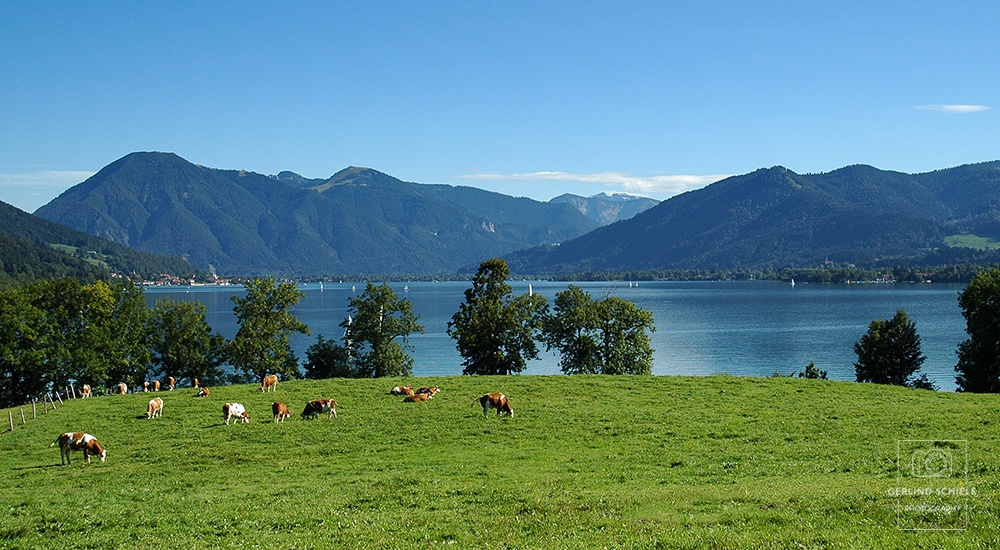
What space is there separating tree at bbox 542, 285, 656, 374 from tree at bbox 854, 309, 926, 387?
16.8 metres

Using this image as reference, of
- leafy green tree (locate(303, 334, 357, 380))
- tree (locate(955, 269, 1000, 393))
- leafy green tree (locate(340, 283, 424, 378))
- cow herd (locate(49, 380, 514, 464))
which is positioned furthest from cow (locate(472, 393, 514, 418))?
tree (locate(955, 269, 1000, 393))

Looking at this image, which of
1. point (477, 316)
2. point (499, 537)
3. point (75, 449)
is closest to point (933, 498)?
point (499, 537)

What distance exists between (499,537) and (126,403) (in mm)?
27099

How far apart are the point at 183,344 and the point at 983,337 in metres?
54.9

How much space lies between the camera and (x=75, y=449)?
2294 centimetres

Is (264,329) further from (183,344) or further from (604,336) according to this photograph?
(604,336)

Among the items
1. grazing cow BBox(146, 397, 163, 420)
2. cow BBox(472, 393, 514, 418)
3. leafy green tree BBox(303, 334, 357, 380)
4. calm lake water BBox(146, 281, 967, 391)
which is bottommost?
calm lake water BBox(146, 281, 967, 391)

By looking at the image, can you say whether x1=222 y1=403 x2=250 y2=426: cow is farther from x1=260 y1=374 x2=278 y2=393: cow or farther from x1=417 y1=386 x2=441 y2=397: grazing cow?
x1=417 y1=386 x2=441 y2=397: grazing cow

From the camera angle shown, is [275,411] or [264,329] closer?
[275,411]

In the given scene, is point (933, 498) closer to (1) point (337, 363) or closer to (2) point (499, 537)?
(2) point (499, 537)

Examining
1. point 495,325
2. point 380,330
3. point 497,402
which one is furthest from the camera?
point 380,330

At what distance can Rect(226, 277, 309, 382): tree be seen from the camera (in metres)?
53.2

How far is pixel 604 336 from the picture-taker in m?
56.2

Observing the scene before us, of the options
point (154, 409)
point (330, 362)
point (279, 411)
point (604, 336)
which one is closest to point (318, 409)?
point (279, 411)
